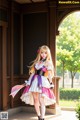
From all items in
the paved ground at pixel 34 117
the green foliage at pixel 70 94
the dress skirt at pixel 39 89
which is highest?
the dress skirt at pixel 39 89

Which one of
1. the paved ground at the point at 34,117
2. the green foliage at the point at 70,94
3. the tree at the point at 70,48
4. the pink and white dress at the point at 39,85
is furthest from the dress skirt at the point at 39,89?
the tree at the point at 70,48

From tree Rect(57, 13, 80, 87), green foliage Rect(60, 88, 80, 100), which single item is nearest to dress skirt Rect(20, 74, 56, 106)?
green foliage Rect(60, 88, 80, 100)

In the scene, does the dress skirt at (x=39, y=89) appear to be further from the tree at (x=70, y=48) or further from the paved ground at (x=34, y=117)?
the tree at (x=70, y=48)

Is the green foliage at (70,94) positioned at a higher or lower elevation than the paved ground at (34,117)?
lower

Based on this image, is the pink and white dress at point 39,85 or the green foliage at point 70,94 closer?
the pink and white dress at point 39,85

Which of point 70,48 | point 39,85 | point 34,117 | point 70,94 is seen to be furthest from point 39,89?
point 70,48

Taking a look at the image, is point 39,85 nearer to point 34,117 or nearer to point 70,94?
point 34,117

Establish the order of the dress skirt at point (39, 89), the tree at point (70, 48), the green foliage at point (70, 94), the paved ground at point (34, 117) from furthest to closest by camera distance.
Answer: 1. the tree at point (70, 48)
2. the green foliage at point (70, 94)
3. the paved ground at point (34, 117)
4. the dress skirt at point (39, 89)

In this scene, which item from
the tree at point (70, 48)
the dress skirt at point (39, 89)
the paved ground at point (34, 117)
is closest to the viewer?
the dress skirt at point (39, 89)

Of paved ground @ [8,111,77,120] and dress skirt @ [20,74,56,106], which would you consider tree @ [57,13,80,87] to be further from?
dress skirt @ [20,74,56,106]

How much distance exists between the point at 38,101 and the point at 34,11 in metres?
2.56

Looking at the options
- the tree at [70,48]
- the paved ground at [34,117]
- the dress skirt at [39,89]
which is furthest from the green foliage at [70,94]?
the dress skirt at [39,89]

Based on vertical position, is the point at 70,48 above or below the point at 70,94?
above

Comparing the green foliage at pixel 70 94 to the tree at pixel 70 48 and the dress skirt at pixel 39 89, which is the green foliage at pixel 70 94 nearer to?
the tree at pixel 70 48
